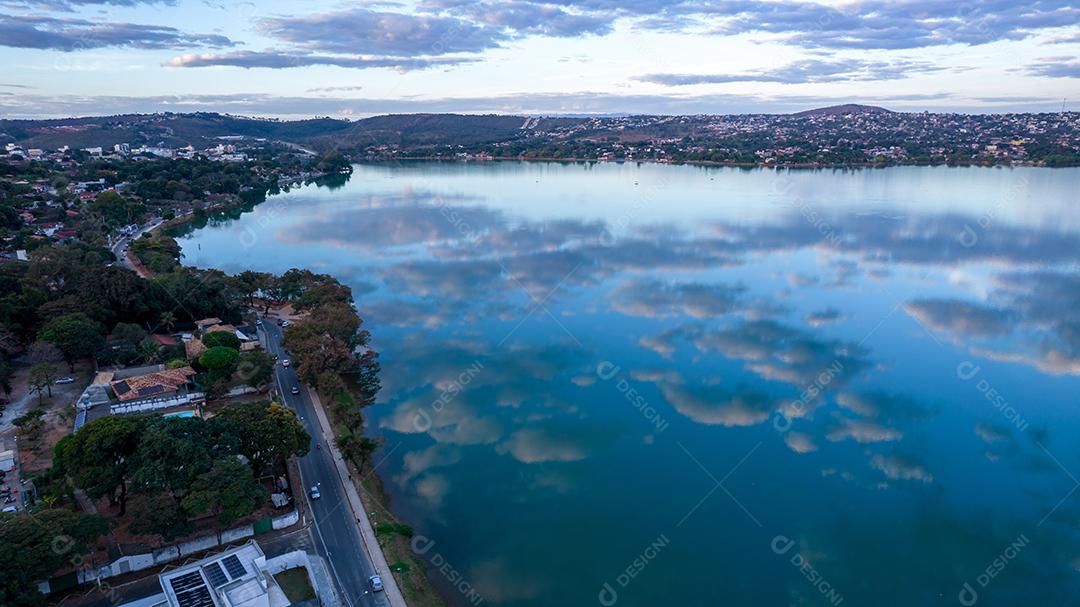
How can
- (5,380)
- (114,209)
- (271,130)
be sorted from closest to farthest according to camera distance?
(5,380)
(114,209)
(271,130)

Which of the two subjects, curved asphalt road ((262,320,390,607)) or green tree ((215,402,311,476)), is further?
green tree ((215,402,311,476))

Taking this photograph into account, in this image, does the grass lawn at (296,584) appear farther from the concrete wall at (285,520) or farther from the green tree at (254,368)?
the green tree at (254,368)

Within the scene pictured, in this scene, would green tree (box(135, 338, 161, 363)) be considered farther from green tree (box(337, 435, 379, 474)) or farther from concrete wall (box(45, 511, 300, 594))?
concrete wall (box(45, 511, 300, 594))

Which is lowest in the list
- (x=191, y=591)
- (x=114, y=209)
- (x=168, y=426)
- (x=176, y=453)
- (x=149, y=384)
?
(x=191, y=591)

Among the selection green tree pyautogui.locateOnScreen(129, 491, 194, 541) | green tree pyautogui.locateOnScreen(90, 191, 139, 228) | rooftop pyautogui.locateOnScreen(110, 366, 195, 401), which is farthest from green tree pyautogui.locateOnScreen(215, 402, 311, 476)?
green tree pyautogui.locateOnScreen(90, 191, 139, 228)

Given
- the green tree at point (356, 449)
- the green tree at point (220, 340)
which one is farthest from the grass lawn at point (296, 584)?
the green tree at point (220, 340)

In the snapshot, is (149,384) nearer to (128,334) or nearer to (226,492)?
(128,334)

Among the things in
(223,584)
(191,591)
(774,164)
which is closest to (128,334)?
(191,591)
